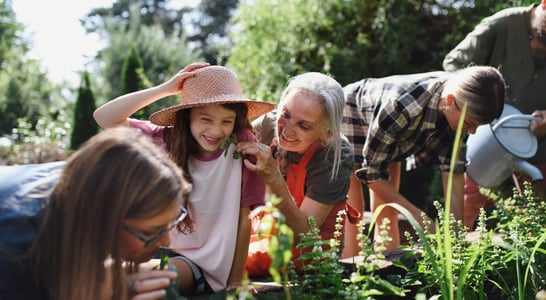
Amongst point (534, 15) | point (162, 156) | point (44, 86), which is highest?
point (534, 15)

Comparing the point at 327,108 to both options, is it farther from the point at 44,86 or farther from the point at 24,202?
the point at 44,86

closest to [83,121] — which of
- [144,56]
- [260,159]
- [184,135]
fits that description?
[184,135]

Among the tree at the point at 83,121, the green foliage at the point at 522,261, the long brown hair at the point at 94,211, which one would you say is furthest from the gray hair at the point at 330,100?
the tree at the point at 83,121

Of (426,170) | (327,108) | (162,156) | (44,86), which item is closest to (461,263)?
(327,108)

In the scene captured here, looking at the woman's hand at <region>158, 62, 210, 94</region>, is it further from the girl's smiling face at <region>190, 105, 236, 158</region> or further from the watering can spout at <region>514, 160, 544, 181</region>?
the watering can spout at <region>514, 160, 544, 181</region>

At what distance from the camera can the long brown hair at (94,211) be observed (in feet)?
4.44

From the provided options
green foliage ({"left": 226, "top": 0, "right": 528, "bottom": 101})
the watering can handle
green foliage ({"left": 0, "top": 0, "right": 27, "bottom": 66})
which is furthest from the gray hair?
green foliage ({"left": 0, "top": 0, "right": 27, "bottom": 66})

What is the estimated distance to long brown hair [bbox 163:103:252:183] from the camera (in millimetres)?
2371

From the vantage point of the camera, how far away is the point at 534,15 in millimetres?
3697

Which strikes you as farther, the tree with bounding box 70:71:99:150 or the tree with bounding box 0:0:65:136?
the tree with bounding box 0:0:65:136

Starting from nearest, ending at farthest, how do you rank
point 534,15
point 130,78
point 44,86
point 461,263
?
1. point 461,263
2. point 534,15
3. point 130,78
4. point 44,86

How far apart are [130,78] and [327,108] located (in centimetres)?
702

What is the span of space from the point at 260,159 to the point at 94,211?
97 cm

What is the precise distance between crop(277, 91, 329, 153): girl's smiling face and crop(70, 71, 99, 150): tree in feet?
20.2
